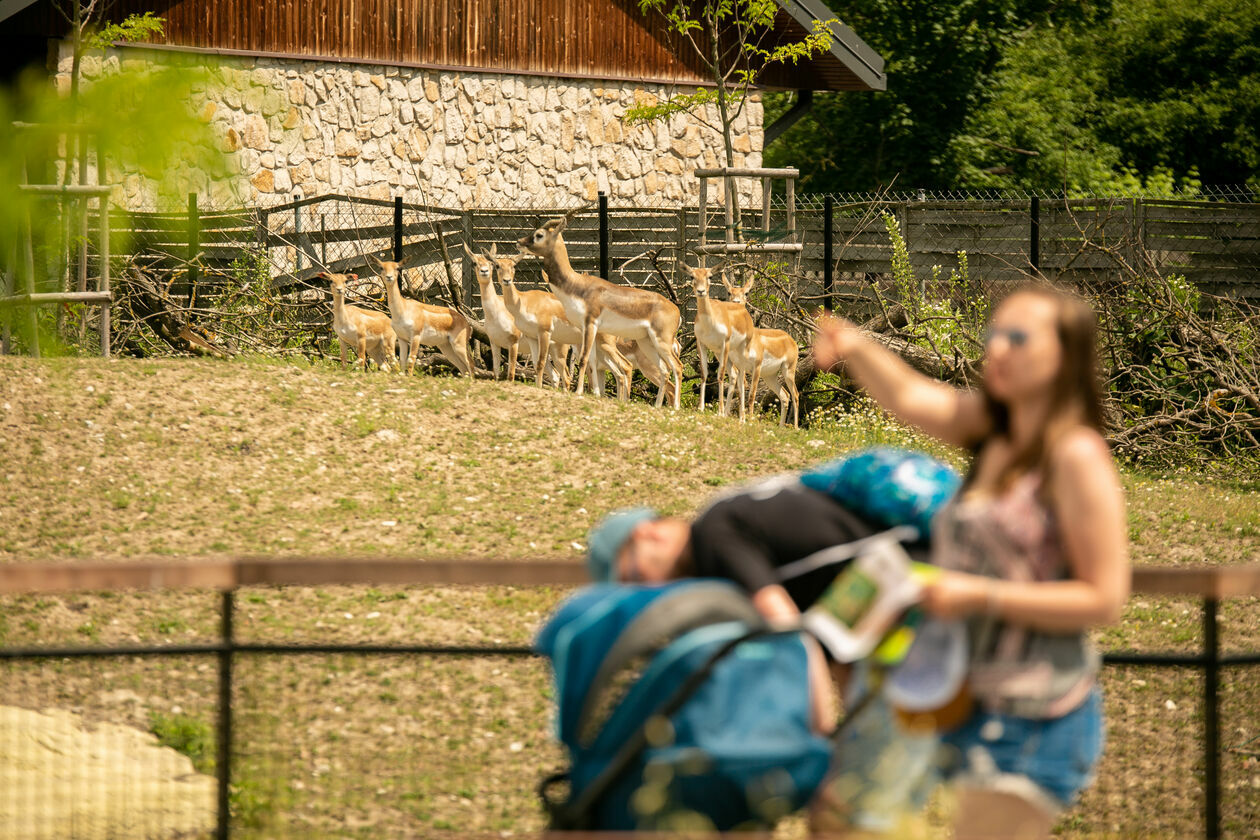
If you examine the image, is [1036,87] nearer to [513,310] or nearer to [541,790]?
[513,310]

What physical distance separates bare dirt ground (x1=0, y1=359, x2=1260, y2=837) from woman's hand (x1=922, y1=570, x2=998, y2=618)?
77.6 inches

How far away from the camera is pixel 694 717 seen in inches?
101

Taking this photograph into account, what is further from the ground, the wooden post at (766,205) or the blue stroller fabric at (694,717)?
the wooden post at (766,205)

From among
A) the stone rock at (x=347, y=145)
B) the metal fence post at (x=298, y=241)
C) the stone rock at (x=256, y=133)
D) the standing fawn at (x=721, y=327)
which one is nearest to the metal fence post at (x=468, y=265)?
the metal fence post at (x=298, y=241)

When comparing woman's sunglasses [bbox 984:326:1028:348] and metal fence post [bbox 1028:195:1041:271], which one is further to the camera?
metal fence post [bbox 1028:195:1041:271]

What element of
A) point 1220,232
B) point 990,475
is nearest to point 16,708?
point 990,475

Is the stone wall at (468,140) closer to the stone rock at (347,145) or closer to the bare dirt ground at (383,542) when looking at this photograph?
the stone rock at (347,145)

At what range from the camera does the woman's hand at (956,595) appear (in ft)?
7.84

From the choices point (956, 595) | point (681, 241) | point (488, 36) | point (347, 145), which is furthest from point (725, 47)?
point (956, 595)

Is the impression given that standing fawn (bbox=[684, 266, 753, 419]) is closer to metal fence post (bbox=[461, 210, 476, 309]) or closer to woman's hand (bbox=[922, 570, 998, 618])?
metal fence post (bbox=[461, 210, 476, 309])

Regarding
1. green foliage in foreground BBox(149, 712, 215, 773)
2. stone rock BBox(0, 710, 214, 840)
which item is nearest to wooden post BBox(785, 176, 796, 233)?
green foliage in foreground BBox(149, 712, 215, 773)

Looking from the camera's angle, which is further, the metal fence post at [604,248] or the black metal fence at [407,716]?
the metal fence post at [604,248]

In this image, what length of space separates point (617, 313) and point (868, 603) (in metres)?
12.3

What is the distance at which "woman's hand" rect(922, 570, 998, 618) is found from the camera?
239cm
